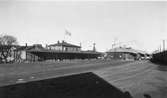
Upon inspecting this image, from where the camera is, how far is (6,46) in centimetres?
4916

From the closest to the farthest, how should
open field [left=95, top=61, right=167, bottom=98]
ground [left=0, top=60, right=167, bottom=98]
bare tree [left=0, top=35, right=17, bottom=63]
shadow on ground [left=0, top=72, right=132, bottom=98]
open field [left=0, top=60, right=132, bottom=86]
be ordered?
shadow on ground [left=0, top=72, right=132, bottom=98] → open field [left=95, top=61, right=167, bottom=98] → ground [left=0, top=60, right=167, bottom=98] → open field [left=0, top=60, right=132, bottom=86] → bare tree [left=0, top=35, right=17, bottom=63]

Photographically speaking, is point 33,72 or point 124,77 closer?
point 124,77

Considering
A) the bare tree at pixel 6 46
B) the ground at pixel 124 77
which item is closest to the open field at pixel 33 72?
the ground at pixel 124 77

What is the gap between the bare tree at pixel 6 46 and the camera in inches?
1840

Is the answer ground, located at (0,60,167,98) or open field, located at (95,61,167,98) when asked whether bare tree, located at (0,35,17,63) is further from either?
open field, located at (95,61,167,98)

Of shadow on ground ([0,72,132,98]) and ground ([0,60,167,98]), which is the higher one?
shadow on ground ([0,72,132,98])

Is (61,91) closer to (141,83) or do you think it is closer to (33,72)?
(141,83)

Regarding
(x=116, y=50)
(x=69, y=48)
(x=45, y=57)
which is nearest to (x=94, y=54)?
(x=69, y=48)

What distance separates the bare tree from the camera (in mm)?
46741

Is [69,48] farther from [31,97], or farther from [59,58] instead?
[31,97]

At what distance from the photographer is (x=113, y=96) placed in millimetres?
6527

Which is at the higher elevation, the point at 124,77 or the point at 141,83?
the point at 141,83

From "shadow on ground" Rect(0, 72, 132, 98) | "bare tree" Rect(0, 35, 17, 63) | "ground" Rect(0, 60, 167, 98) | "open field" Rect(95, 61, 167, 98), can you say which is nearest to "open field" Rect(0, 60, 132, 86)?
"ground" Rect(0, 60, 167, 98)

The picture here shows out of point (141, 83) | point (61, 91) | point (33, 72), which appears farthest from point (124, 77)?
point (33, 72)
